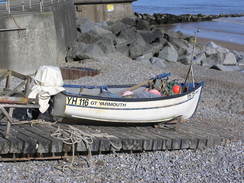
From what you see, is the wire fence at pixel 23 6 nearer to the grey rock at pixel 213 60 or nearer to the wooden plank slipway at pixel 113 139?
the grey rock at pixel 213 60

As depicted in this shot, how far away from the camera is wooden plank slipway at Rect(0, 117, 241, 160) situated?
7531 millimetres

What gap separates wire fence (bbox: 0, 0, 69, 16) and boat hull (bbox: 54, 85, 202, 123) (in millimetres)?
8772

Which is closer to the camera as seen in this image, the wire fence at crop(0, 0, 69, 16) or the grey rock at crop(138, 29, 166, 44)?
the wire fence at crop(0, 0, 69, 16)

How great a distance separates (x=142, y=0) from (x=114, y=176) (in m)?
107

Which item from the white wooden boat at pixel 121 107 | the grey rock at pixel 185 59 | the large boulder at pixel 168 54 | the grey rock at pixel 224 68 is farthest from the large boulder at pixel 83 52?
the white wooden boat at pixel 121 107

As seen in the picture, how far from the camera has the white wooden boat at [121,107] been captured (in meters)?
8.41

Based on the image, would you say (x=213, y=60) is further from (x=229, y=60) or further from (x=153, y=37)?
(x=153, y=37)

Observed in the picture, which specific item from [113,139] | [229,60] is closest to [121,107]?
[113,139]

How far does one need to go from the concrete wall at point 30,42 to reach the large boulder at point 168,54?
17.9 feet

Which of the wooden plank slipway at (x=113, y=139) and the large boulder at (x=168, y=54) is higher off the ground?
the wooden plank slipway at (x=113, y=139)

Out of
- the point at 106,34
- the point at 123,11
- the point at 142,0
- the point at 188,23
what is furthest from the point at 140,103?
the point at 142,0

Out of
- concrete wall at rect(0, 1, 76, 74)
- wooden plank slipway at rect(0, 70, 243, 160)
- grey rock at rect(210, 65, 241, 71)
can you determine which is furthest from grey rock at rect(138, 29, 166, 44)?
wooden plank slipway at rect(0, 70, 243, 160)

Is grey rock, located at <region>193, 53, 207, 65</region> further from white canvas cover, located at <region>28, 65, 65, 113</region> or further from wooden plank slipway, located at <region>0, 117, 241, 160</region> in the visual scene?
white canvas cover, located at <region>28, 65, 65, 113</region>

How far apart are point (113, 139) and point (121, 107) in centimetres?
77
